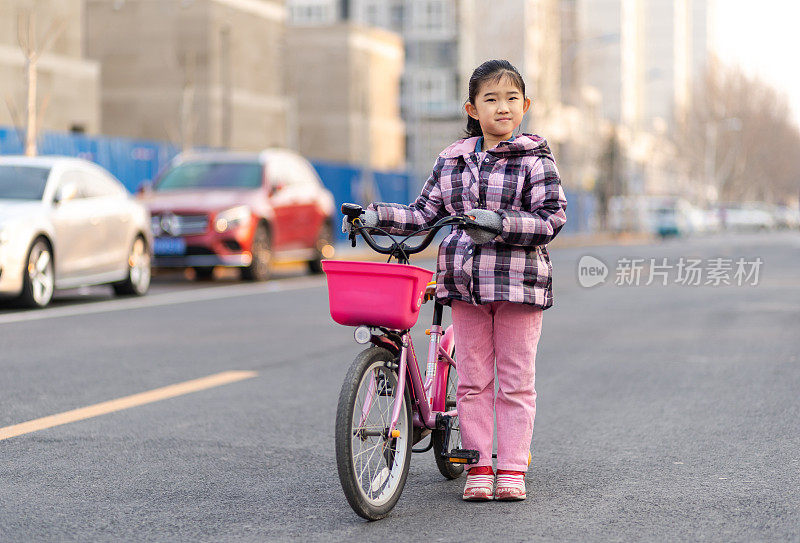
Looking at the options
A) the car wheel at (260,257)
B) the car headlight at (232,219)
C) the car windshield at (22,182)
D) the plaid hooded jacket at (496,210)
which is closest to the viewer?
the plaid hooded jacket at (496,210)

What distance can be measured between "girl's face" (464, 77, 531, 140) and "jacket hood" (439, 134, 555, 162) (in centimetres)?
6

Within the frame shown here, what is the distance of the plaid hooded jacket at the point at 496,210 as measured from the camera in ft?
15.8

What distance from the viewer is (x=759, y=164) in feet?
372

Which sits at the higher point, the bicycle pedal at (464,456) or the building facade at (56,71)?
the building facade at (56,71)

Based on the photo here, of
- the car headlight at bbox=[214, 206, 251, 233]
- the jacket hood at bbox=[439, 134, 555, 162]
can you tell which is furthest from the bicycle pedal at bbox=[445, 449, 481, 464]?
the car headlight at bbox=[214, 206, 251, 233]

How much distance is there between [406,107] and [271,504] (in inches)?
3062

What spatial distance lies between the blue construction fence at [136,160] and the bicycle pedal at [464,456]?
62.9 ft

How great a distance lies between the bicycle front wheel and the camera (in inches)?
174

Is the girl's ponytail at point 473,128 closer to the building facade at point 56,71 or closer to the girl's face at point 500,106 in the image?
the girl's face at point 500,106

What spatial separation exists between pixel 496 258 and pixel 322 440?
1.92 m

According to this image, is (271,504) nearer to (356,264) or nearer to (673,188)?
(356,264)

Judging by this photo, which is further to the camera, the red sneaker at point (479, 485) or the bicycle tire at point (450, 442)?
the bicycle tire at point (450, 442)

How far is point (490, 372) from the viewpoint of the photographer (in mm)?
5051

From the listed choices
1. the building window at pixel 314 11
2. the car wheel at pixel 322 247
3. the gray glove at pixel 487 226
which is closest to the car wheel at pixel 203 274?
the car wheel at pixel 322 247
